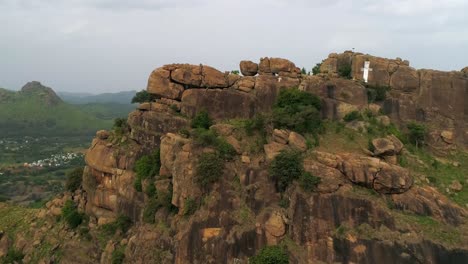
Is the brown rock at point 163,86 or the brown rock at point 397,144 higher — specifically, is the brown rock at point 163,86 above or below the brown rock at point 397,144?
above

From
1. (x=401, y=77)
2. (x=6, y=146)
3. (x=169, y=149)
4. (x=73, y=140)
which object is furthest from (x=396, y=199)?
(x=73, y=140)

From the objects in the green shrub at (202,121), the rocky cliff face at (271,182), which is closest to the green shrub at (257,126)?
the rocky cliff face at (271,182)

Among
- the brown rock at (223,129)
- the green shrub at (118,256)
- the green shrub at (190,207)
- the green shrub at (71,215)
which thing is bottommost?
the green shrub at (118,256)

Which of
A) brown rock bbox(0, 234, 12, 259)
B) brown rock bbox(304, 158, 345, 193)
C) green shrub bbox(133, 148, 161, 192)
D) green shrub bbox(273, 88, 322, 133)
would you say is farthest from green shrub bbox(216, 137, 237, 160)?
brown rock bbox(0, 234, 12, 259)

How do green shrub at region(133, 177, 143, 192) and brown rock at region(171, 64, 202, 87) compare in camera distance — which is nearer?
green shrub at region(133, 177, 143, 192)

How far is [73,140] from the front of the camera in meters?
199

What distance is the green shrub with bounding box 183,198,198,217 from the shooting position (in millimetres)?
32688

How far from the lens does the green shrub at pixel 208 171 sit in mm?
32812

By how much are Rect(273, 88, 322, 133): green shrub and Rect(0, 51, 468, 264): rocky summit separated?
139mm

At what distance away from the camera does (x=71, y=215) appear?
4253 centimetres

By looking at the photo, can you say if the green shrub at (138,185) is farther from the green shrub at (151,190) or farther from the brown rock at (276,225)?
the brown rock at (276,225)

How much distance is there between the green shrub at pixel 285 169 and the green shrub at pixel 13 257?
1192 inches

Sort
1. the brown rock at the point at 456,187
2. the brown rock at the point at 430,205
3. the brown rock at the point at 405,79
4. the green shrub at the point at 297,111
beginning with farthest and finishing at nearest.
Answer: the brown rock at the point at 405,79 → the green shrub at the point at 297,111 → the brown rock at the point at 456,187 → the brown rock at the point at 430,205

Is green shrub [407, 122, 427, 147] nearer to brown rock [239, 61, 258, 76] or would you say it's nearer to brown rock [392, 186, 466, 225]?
brown rock [392, 186, 466, 225]
